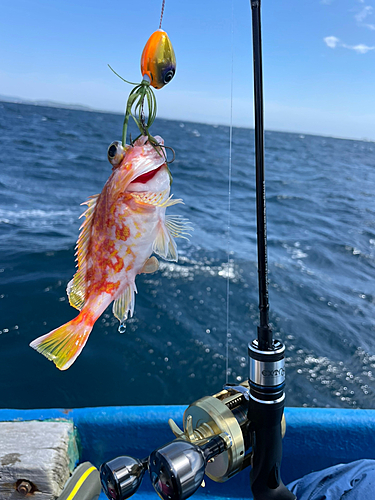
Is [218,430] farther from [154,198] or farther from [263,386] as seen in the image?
[154,198]

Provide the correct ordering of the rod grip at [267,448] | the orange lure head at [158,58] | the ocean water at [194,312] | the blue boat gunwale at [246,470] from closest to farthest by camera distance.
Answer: the orange lure head at [158,58], the rod grip at [267,448], the blue boat gunwale at [246,470], the ocean water at [194,312]

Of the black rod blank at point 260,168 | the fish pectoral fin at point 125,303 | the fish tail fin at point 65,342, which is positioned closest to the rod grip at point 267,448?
the black rod blank at point 260,168

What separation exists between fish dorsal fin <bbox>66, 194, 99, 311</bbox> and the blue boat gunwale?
1.53m

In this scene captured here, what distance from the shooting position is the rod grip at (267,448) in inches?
54.0

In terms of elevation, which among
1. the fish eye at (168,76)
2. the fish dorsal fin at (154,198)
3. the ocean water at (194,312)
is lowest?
the ocean water at (194,312)

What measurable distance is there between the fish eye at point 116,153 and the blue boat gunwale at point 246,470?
6.08 ft

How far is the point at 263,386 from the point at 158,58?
1012 millimetres

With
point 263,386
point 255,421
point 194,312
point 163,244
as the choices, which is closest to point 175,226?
point 163,244

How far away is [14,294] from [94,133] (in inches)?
1087

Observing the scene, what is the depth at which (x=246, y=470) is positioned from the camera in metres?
2.51

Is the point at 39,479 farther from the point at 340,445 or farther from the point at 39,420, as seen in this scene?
the point at 340,445

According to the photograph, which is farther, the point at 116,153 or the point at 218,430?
the point at 218,430

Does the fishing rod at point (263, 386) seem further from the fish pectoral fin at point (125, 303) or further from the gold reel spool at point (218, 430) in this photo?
the fish pectoral fin at point (125, 303)

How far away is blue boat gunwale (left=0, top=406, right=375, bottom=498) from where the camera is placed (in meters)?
2.51
